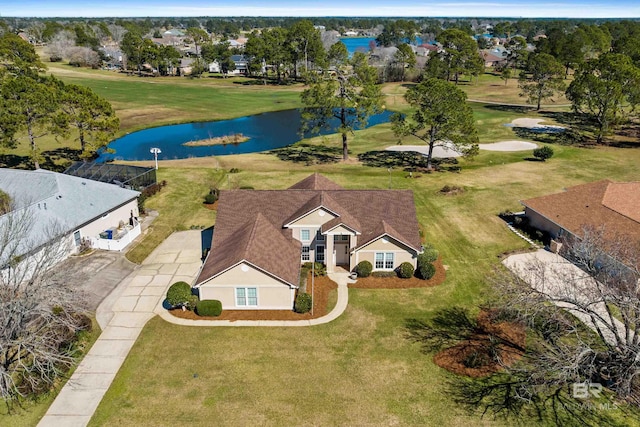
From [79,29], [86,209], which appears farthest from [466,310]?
[79,29]

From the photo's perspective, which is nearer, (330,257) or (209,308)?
(209,308)

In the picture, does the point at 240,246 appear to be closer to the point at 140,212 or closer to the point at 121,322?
the point at 121,322

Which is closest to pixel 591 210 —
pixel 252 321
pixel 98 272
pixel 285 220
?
pixel 285 220

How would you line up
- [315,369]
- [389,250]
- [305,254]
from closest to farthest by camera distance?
1. [315,369]
2. [389,250]
3. [305,254]

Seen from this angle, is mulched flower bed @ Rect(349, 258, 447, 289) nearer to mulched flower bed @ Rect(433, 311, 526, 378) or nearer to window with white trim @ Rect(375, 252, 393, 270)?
window with white trim @ Rect(375, 252, 393, 270)

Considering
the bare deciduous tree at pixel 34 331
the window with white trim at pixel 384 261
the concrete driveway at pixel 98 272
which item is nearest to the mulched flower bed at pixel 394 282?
the window with white trim at pixel 384 261

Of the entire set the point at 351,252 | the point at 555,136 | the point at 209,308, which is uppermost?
→ the point at 555,136

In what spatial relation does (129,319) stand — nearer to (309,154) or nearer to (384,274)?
(384,274)

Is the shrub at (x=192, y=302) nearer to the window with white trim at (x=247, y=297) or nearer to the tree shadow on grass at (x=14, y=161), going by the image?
the window with white trim at (x=247, y=297)
